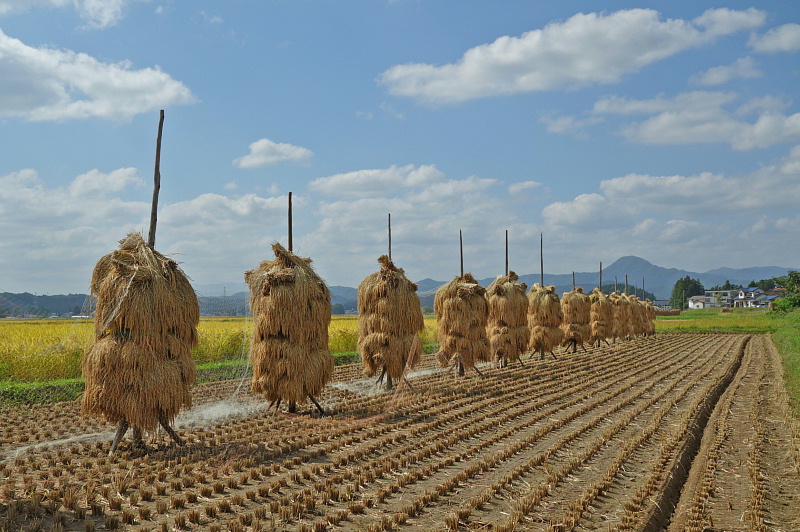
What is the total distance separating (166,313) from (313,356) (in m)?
3.87

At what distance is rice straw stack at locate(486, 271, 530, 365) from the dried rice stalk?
40.5 ft

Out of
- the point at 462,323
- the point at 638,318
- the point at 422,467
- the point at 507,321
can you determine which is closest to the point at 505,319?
the point at 507,321

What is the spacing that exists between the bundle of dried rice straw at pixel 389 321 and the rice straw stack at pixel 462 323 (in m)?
3.77

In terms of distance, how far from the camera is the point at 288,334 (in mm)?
12203

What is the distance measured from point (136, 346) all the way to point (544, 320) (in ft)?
75.1

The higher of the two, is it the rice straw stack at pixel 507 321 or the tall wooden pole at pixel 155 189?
the tall wooden pole at pixel 155 189

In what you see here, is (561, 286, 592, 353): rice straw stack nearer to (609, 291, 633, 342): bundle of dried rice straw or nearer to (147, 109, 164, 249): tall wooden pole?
(609, 291, 633, 342): bundle of dried rice straw

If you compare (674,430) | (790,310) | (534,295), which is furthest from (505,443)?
(790,310)

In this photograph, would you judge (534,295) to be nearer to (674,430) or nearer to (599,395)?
(599,395)

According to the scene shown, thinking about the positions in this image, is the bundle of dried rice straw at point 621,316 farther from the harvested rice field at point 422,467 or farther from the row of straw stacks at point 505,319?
the harvested rice field at point 422,467

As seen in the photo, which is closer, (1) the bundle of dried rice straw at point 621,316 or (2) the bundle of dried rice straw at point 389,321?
(2) the bundle of dried rice straw at point 389,321

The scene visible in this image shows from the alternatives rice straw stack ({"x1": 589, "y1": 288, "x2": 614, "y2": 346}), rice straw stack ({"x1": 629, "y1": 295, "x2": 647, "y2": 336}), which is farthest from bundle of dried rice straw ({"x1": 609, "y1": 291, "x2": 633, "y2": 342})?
rice straw stack ({"x1": 589, "y1": 288, "x2": 614, "y2": 346})

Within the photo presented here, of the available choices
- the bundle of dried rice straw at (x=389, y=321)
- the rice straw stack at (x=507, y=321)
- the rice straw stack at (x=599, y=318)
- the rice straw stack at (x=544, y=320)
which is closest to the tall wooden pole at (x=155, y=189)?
the bundle of dried rice straw at (x=389, y=321)

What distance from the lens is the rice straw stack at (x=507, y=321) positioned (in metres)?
23.8
